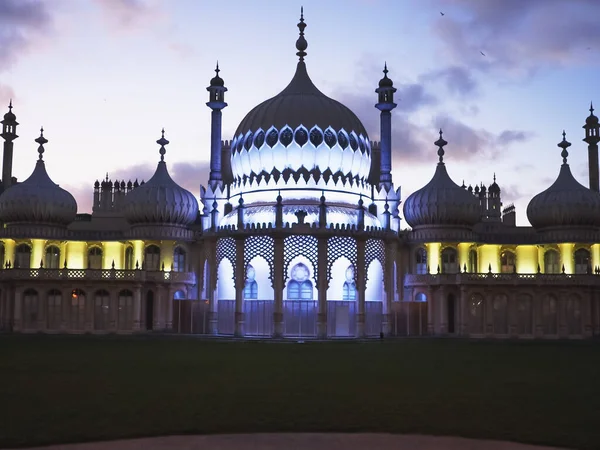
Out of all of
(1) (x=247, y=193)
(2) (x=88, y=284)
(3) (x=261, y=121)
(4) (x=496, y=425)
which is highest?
(3) (x=261, y=121)

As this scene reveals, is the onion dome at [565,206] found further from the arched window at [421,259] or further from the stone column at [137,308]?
the stone column at [137,308]

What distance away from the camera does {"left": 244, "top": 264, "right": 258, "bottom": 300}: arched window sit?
49562mm

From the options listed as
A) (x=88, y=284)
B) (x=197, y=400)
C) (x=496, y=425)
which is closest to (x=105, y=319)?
(x=88, y=284)

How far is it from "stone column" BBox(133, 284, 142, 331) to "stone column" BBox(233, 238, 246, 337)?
6.86 m

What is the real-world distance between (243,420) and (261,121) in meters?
40.0

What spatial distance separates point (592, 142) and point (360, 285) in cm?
2693

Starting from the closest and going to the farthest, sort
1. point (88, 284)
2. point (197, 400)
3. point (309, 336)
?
point (197, 400), point (309, 336), point (88, 284)

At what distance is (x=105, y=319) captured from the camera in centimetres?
5081

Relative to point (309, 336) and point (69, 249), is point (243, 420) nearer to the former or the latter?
point (309, 336)

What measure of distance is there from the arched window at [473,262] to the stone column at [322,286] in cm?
1207

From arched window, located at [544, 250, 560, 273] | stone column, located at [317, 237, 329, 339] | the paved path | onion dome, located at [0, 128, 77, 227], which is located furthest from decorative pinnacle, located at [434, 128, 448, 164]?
the paved path

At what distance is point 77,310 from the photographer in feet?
166

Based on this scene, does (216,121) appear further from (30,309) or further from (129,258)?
(30,309)

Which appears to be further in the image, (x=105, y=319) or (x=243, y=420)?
(x=105, y=319)
